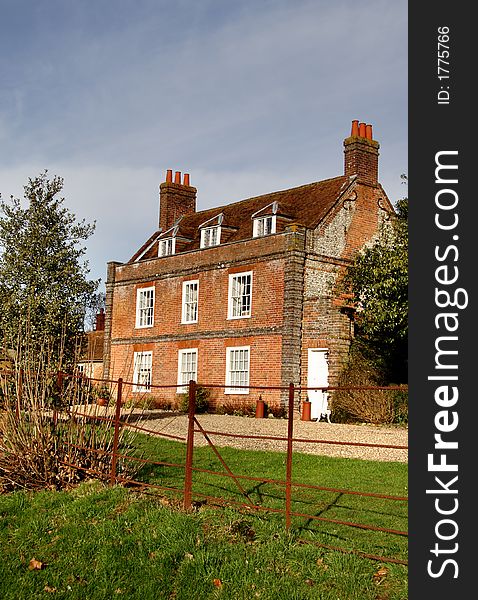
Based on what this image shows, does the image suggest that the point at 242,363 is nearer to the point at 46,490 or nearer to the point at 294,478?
the point at 294,478

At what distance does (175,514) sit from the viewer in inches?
324

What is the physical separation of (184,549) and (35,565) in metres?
1.49

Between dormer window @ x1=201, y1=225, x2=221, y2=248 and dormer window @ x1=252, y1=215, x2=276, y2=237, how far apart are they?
82.4 inches

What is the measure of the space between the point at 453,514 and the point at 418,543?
0.29 meters

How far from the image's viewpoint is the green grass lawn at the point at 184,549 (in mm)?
6602

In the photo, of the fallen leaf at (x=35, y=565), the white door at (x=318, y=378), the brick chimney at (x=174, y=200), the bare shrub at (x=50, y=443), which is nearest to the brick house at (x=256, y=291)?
the white door at (x=318, y=378)

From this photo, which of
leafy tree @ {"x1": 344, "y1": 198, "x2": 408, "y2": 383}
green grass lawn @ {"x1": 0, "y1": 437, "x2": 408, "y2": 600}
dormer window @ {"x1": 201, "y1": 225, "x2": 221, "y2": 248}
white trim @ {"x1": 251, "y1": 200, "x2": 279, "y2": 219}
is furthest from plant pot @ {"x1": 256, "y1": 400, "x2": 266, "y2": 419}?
green grass lawn @ {"x1": 0, "y1": 437, "x2": 408, "y2": 600}

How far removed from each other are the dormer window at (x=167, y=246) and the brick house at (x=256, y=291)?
0.09 metres

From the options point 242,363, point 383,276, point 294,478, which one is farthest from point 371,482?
point 242,363

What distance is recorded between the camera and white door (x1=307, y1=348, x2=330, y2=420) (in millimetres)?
24641

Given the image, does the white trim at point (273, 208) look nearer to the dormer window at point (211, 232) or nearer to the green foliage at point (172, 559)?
the dormer window at point (211, 232)

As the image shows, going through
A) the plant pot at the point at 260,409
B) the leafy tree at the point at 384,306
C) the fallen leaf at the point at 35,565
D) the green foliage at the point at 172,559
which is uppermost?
the leafy tree at the point at 384,306

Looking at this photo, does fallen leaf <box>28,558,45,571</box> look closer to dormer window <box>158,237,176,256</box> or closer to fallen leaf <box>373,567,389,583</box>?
fallen leaf <box>373,567,389,583</box>

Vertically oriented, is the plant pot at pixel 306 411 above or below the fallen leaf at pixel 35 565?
above
